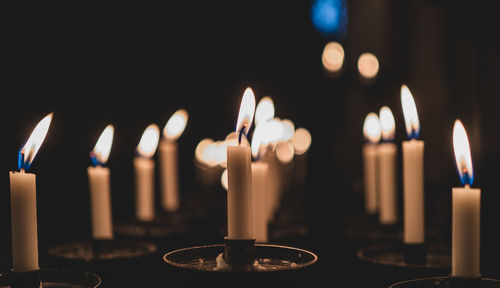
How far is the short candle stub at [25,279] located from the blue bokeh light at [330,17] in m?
4.35

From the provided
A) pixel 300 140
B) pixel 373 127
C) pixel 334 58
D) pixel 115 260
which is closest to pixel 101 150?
pixel 115 260

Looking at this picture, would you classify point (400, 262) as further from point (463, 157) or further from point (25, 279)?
point (25, 279)

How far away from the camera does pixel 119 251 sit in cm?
137

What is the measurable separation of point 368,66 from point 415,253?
256cm

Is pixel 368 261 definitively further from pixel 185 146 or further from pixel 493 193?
pixel 185 146

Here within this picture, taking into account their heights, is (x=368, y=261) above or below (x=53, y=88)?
below

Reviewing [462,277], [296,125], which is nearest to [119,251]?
[462,277]

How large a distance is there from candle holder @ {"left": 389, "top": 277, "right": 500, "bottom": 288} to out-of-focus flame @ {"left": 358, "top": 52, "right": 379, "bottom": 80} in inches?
101

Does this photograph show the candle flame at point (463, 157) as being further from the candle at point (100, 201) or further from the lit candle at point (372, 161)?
the lit candle at point (372, 161)

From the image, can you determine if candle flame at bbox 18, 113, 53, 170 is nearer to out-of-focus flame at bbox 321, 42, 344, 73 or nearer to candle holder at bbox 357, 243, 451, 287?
candle holder at bbox 357, 243, 451, 287

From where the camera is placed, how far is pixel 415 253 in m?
1.18

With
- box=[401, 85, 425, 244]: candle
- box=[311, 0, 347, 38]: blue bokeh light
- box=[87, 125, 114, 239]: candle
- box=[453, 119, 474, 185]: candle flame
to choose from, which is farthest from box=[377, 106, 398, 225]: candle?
box=[311, 0, 347, 38]: blue bokeh light

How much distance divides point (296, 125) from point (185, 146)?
2505 mm

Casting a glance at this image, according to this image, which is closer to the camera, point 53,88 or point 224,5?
point 53,88
